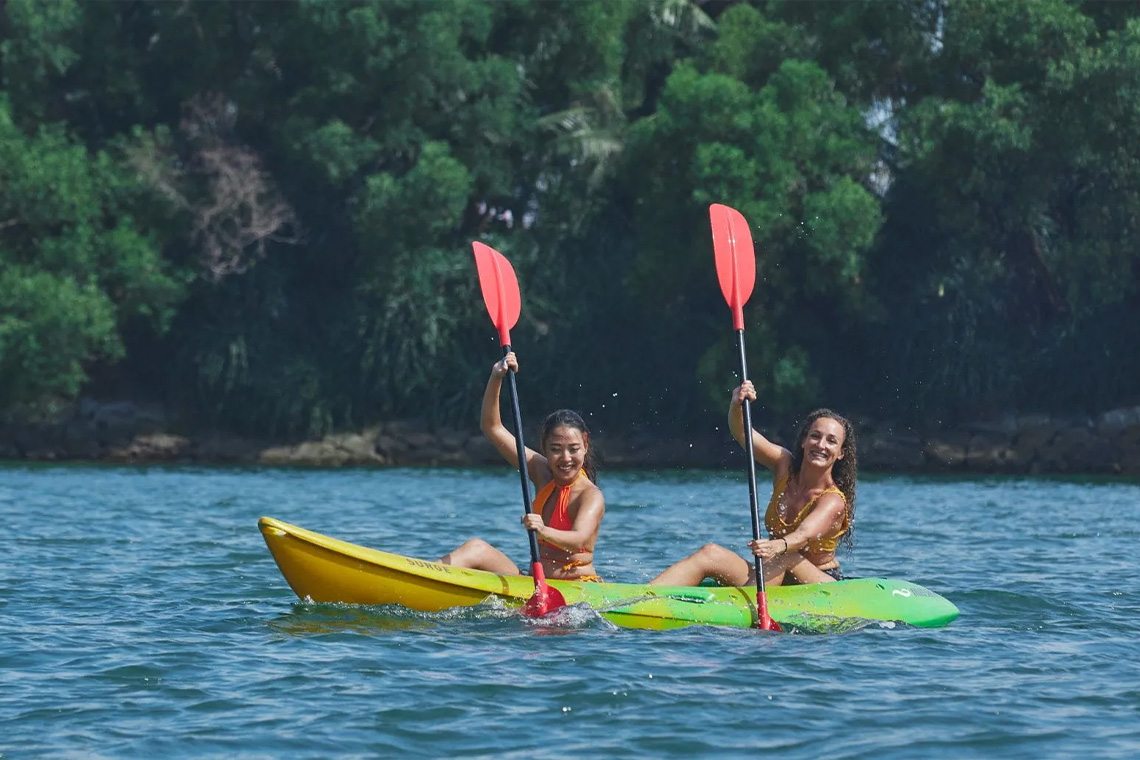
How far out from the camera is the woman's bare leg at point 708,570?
789 cm

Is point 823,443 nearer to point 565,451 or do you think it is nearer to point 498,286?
point 565,451

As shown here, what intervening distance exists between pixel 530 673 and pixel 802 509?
1.92m

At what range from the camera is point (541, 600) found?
7543 mm

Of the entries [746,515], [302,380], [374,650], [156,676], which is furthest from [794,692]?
[302,380]

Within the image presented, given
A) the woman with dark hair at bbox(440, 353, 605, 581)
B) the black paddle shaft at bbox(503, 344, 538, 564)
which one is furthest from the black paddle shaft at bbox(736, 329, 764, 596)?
the black paddle shaft at bbox(503, 344, 538, 564)

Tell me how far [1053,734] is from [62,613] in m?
4.69

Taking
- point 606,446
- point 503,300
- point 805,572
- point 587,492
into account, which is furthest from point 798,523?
point 606,446

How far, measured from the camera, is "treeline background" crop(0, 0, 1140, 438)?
2377cm

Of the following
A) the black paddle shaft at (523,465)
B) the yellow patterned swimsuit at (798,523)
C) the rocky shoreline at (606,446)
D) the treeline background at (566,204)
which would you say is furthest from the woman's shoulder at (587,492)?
the rocky shoreline at (606,446)

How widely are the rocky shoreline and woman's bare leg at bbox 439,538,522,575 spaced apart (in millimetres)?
16959

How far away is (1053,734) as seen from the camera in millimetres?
5723

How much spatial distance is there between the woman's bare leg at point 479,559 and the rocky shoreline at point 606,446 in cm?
1696

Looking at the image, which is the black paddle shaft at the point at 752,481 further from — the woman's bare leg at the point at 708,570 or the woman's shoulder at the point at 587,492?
the woman's shoulder at the point at 587,492

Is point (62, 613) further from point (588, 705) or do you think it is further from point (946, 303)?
point (946, 303)
